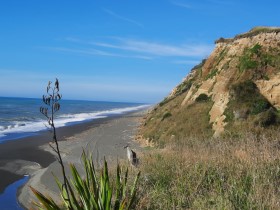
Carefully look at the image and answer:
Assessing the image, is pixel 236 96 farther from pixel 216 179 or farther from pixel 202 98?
pixel 216 179

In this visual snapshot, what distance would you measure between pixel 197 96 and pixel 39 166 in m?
12.1

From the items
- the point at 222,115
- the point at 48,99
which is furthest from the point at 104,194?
the point at 222,115

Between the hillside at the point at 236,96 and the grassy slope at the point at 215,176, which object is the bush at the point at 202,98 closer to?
the hillside at the point at 236,96

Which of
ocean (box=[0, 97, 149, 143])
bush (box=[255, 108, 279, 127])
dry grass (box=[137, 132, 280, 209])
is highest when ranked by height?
bush (box=[255, 108, 279, 127])

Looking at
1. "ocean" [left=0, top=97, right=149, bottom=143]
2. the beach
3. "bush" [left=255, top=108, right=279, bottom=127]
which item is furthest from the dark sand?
"bush" [left=255, top=108, right=279, bottom=127]

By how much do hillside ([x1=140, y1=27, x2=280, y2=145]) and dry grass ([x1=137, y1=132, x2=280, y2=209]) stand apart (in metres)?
10.1

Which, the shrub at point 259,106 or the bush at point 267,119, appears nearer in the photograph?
the bush at point 267,119

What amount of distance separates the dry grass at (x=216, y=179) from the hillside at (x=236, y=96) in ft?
33.1

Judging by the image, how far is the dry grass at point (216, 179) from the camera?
7363 mm

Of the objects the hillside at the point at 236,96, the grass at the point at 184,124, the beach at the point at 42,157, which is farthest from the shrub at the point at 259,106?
the beach at the point at 42,157

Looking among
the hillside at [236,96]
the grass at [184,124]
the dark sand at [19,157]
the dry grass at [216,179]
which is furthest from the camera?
the grass at [184,124]

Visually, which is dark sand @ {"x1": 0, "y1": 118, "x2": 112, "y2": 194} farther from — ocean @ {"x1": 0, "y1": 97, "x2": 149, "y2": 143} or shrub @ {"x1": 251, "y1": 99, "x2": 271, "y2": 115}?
shrub @ {"x1": 251, "y1": 99, "x2": 271, "y2": 115}

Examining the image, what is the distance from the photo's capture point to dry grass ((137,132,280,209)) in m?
7.36

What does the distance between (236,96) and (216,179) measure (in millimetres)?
15199
